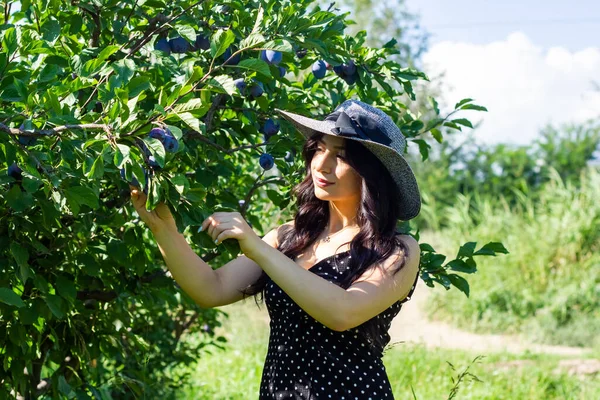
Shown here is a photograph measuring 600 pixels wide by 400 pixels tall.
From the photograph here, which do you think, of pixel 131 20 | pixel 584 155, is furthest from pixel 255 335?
pixel 584 155

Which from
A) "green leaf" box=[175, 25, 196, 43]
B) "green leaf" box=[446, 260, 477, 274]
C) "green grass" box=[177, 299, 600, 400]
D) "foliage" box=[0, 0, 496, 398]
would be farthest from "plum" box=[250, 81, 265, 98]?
"green grass" box=[177, 299, 600, 400]

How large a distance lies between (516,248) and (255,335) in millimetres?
3047

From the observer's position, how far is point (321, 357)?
187 centimetres

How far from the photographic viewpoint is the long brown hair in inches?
74.1

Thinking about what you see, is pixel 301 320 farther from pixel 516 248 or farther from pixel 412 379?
pixel 516 248

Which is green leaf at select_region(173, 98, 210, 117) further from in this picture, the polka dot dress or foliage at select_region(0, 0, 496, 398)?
the polka dot dress

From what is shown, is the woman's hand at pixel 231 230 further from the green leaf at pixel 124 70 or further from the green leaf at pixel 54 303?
the green leaf at pixel 54 303

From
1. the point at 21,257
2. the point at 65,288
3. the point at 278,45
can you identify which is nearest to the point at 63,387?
the point at 65,288

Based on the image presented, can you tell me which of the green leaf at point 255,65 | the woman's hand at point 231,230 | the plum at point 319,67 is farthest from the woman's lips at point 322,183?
the plum at point 319,67

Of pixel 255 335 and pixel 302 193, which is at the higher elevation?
pixel 302 193

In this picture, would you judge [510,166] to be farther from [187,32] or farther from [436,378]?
[187,32]

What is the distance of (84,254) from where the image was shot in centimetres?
220

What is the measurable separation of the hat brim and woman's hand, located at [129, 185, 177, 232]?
38 cm

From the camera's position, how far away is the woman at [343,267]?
182 centimetres
